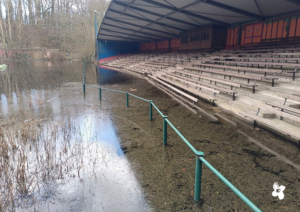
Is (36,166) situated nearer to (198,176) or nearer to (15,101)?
(198,176)

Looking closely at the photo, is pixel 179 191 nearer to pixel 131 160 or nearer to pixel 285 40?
pixel 131 160

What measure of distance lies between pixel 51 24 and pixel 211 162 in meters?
62.5

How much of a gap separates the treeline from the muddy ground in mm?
42505

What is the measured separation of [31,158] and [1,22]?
53.6 metres

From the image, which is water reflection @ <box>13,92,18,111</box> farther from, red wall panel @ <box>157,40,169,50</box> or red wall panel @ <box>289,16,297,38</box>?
red wall panel @ <box>157,40,169,50</box>

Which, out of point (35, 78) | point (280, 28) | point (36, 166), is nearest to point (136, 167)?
point (36, 166)

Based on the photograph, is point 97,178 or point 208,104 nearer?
point 97,178

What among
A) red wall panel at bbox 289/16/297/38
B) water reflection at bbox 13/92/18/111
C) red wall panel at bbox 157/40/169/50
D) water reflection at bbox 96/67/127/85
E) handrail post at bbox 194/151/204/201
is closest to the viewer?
handrail post at bbox 194/151/204/201

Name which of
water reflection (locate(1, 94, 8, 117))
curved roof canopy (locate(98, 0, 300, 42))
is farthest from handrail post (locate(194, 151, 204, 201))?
curved roof canopy (locate(98, 0, 300, 42))

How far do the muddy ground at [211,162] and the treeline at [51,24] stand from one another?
4251cm

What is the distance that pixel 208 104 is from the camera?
850 cm

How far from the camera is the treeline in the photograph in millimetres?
44969

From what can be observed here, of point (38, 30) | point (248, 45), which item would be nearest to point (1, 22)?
point (38, 30)

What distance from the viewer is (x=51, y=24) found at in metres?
54.8
